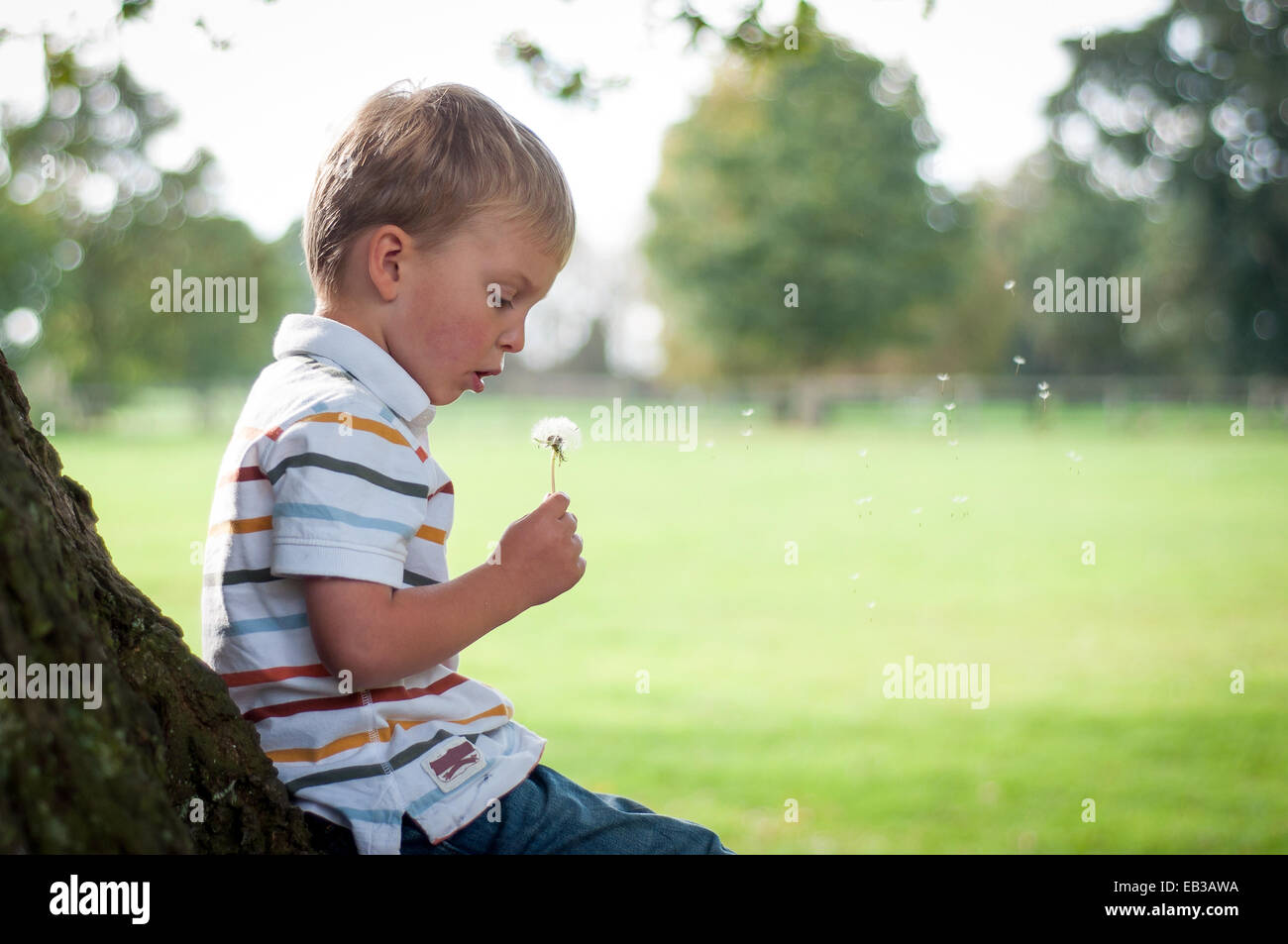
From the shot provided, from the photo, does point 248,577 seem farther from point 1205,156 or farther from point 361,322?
point 1205,156

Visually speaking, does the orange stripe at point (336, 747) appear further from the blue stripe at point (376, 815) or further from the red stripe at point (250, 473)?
the red stripe at point (250, 473)

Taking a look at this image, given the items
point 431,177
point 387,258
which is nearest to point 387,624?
point 387,258

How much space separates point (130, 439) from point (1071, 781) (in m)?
37.9

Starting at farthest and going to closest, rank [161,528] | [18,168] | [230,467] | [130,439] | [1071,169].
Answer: [1071,169] < [18,168] < [130,439] < [161,528] < [230,467]

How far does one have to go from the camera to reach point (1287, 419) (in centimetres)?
3831

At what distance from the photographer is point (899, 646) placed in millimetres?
9703

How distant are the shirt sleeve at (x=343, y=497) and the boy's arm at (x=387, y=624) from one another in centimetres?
3

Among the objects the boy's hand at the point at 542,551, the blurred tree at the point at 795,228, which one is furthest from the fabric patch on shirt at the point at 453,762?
the blurred tree at the point at 795,228

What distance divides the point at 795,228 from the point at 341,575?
43583 millimetres

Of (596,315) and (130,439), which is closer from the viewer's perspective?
(130,439)

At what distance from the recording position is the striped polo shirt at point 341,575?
1668mm

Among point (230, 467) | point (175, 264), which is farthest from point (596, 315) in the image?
point (230, 467)

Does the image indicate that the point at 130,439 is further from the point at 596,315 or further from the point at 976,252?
the point at 976,252

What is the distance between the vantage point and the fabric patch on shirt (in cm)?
177
